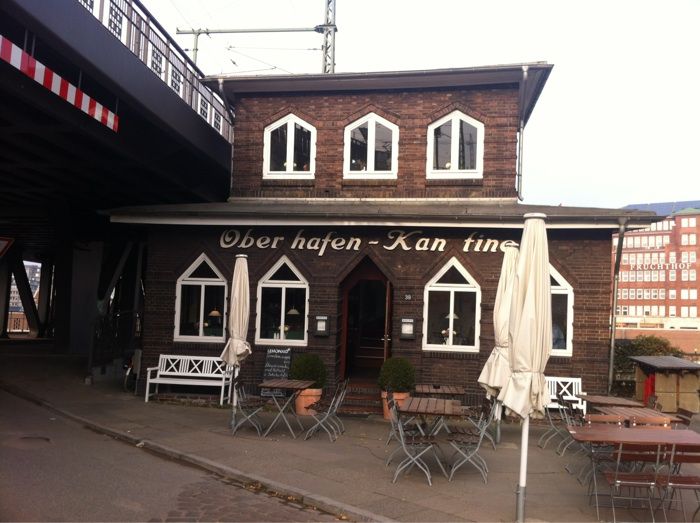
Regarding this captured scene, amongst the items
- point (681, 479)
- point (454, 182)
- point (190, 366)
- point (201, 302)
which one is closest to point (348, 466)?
point (681, 479)

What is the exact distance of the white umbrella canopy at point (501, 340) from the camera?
8.84 metres

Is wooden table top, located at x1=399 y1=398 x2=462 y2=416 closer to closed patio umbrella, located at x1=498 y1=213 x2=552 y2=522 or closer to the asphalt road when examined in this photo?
closed patio umbrella, located at x1=498 y1=213 x2=552 y2=522

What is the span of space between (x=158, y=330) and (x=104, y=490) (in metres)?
7.11

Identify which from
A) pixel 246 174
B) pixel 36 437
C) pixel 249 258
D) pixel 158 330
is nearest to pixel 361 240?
pixel 249 258

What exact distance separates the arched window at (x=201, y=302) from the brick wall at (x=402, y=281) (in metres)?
0.16

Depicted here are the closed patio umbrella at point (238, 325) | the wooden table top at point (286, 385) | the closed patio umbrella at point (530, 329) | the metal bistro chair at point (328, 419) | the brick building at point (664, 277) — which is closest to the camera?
the closed patio umbrella at point (530, 329)

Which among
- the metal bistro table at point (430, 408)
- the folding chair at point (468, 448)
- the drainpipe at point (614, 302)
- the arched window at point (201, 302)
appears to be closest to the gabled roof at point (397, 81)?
the drainpipe at point (614, 302)

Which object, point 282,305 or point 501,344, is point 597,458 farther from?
point 282,305

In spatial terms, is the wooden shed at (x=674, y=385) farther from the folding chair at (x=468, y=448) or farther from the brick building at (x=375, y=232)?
the folding chair at (x=468, y=448)

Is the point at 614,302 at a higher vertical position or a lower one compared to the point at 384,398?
higher

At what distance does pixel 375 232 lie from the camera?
518 inches

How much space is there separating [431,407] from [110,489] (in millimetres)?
4075

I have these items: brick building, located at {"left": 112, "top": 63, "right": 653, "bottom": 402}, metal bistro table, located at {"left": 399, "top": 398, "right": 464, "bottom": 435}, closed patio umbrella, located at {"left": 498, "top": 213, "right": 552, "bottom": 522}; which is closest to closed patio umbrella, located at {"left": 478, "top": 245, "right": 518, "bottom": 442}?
metal bistro table, located at {"left": 399, "top": 398, "right": 464, "bottom": 435}

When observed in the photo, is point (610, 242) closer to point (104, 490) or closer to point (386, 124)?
point (386, 124)
